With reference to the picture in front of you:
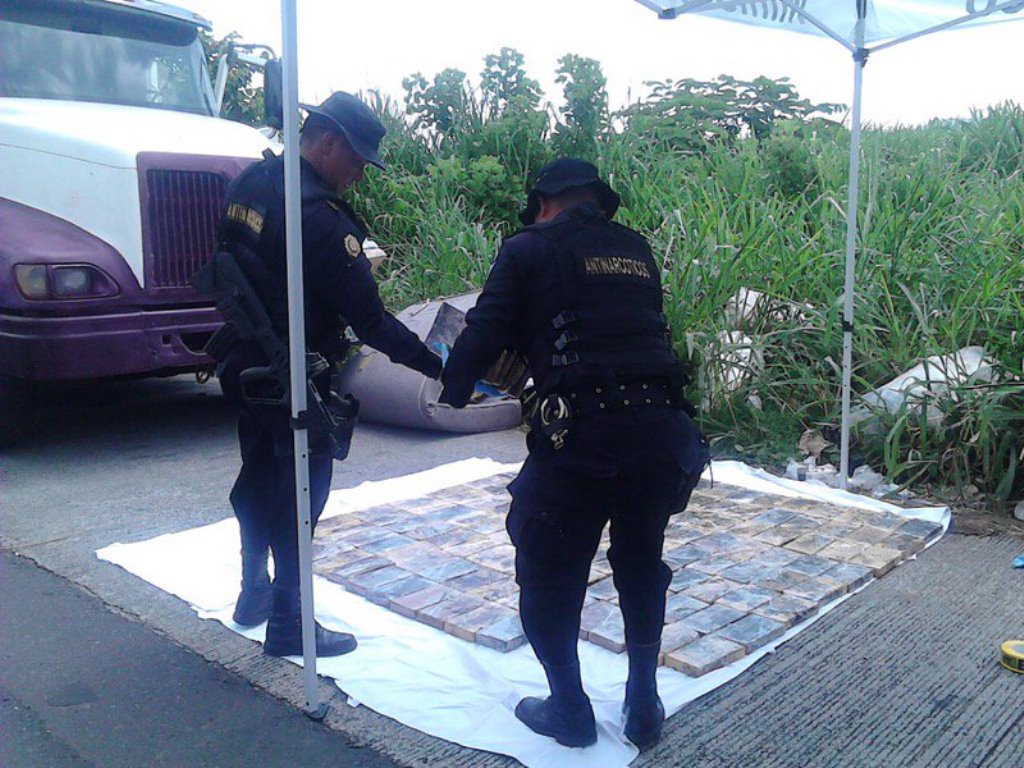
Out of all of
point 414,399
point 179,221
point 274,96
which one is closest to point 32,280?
point 179,221

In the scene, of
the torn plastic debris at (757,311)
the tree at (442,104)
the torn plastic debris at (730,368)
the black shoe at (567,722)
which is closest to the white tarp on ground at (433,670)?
the black shoe at (567,722)

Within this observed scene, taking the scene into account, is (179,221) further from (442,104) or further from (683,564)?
(442,104)

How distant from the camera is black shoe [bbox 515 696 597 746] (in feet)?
8.98

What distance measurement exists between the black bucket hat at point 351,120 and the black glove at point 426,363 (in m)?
0.60

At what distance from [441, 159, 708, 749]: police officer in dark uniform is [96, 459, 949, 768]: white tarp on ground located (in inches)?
5.8

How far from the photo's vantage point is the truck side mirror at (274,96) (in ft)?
8.92

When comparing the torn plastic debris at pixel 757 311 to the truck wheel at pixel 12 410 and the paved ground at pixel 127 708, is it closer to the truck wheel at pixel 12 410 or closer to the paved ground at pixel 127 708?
the paved ground at pixel 127 708

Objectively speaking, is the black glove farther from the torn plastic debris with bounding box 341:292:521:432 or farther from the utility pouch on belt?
the torn plastic debris with bounding box 341:292:521:432

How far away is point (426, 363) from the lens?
9.99 feet

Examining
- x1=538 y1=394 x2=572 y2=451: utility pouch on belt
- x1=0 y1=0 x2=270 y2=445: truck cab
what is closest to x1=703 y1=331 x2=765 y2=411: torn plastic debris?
x1=0 y1=0 x2=270 y2=445: truck cab

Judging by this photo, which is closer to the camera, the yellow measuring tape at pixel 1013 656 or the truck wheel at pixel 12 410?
the yellow measuring tape at pixel 1013 656

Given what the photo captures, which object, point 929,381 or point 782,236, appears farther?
point 782,236

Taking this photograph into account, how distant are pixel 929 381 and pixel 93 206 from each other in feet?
16.5

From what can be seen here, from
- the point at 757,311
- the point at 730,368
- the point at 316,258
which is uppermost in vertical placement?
the point at 316,258
